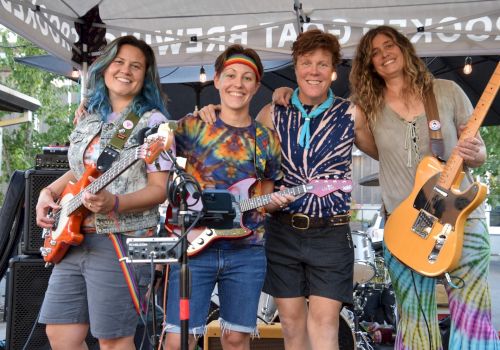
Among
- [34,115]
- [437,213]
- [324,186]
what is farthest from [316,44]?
[34,115]

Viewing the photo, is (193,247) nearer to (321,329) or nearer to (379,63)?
(321,329)

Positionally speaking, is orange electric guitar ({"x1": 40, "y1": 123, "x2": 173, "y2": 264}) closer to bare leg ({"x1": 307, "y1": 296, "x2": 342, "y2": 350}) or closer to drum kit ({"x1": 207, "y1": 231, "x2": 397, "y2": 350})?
bare leg ({"x1": 307, "y1": 296, "x2": 342, "y2": 350})

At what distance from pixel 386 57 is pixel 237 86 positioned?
0.93 metres

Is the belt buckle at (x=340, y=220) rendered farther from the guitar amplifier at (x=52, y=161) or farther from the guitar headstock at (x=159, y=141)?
the guitar amplifier at (x=52, y=161)

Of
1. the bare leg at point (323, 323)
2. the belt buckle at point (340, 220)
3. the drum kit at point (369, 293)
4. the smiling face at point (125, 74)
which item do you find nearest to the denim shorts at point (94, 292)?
the smiling face at point (125, 74)

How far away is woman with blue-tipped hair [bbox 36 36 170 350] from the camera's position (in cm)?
279

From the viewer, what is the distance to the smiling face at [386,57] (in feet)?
11.4

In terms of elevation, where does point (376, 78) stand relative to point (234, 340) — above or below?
above

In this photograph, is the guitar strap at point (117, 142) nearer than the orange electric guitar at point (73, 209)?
No

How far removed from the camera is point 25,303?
4426 mm

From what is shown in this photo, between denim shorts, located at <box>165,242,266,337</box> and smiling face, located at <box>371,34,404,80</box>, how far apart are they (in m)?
1.28

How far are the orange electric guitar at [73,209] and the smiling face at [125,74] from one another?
0.44m

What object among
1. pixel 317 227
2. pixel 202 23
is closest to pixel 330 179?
pixel 317 227

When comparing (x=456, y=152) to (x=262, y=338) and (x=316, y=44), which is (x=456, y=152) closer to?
→ (x=316, y=44)
